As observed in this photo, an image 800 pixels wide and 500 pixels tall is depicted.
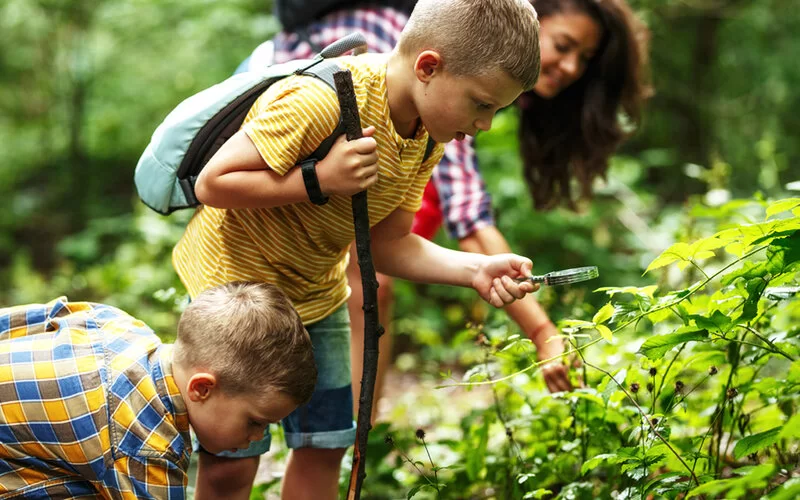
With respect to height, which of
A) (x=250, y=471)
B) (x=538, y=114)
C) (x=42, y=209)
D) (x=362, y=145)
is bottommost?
(x=42, y=209)

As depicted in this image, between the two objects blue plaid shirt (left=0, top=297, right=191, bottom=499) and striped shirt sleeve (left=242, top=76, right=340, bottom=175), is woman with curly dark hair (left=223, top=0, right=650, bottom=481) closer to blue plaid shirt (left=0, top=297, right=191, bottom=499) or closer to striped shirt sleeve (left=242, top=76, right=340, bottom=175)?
striped shirt sleeve (left=242, top=76, right=340, bottom=175)

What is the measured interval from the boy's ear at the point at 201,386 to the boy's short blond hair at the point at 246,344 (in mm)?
19

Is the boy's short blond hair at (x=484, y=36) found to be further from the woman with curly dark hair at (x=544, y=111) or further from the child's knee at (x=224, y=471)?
the child's knee at (x=224, y=471)

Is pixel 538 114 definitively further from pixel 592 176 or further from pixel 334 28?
pixel 334 28

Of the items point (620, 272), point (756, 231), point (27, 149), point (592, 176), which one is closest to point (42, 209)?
A: point (27, 149)

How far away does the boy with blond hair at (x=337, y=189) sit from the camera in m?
1.81

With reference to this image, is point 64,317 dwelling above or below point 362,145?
below

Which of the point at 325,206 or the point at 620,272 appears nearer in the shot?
the point at 325,206

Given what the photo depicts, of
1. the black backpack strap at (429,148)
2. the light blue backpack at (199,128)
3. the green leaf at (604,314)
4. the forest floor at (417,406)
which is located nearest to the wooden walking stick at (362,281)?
the light blue backpack at (199,128)

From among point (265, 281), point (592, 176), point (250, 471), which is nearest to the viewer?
point (265, 281)

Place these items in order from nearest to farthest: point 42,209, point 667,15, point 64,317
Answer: point 64,317 < point 667,15 < point 42,209

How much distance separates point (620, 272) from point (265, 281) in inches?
143

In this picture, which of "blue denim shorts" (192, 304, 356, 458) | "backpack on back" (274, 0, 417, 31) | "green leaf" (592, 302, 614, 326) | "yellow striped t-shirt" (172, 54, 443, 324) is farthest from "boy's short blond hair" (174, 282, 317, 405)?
"backpack on back" (274, 0, 417, 31)

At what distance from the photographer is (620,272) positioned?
529 cm
